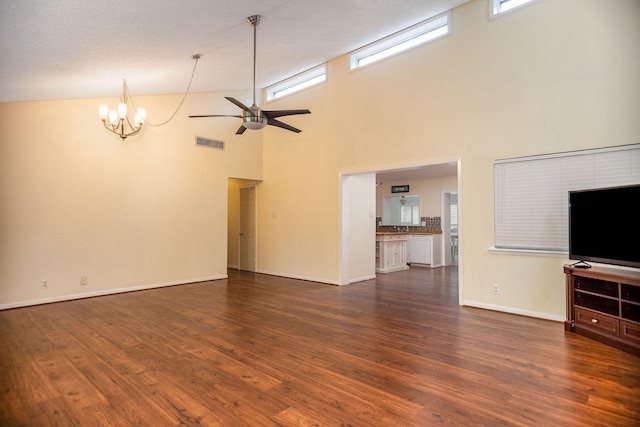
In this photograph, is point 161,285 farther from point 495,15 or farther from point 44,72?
point 495,15

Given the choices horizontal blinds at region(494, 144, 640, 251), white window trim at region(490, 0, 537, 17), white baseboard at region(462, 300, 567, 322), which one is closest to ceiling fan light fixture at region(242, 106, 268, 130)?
horizontal blinds at region(494, 144, 640, 251)

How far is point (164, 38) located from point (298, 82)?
144 inches

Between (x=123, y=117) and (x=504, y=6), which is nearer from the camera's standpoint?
(x=504, y=6)

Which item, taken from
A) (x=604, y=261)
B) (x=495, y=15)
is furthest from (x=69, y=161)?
(x=604, y=261)

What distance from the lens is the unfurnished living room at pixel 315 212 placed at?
8.46 feet

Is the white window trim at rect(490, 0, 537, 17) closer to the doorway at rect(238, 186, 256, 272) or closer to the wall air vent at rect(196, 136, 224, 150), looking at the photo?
the wall air vent at rect(196, 136, 224, 150)

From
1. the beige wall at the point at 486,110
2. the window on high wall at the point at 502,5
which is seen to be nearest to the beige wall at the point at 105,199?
the beige wall at the point at 486,110

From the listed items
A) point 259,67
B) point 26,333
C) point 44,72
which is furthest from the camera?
point 259,67

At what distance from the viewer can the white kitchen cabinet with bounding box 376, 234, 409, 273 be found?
26.9 ft

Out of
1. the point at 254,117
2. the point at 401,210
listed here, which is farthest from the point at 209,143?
the point at 401,210

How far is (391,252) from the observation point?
847 cm

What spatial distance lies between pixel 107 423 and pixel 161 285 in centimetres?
469

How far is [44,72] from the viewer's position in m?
4.15

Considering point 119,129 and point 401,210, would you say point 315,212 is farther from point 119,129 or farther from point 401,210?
point 401,210
